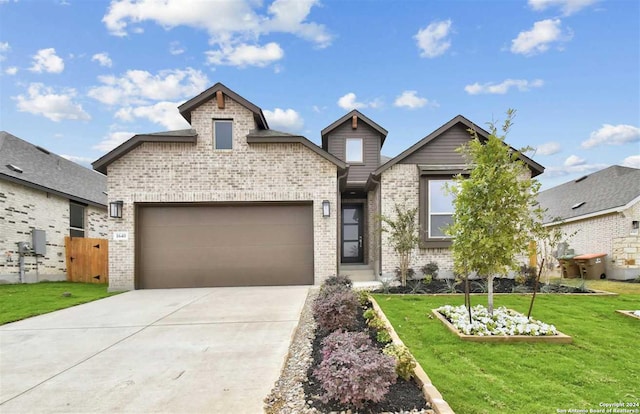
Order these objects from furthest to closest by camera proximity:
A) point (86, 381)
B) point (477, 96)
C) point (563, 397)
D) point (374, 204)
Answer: point (477, 96) < point (374, 204) < point (86, 381) < point (563, 397)

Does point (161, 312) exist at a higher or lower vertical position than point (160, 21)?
lower

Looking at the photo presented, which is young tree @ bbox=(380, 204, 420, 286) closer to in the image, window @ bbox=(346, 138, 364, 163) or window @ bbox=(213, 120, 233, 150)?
window @ bbox=(346, 138, 364, 163)

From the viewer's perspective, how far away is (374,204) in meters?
12.1

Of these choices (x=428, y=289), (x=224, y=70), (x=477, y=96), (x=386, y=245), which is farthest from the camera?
(x=477, y=96)

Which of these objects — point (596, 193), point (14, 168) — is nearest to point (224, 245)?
point (14, 168)

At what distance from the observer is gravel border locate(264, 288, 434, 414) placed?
2.80 meters

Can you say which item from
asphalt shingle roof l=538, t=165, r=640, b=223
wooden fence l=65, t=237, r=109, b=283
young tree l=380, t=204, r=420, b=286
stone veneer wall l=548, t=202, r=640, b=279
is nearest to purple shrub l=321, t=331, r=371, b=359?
young tree l=380, t=204, r=420, b=286

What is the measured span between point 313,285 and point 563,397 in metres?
7.31

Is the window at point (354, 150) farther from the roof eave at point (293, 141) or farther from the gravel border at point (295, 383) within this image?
the gravel border at point (295, 383)

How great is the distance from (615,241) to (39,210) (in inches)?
862

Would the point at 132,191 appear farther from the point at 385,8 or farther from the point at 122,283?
the point at 385,8

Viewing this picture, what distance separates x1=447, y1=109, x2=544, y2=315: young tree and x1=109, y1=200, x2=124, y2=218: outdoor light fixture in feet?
30.0

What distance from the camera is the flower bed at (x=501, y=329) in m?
4.51

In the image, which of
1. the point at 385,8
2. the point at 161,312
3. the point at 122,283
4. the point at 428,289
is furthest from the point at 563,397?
the point at 385,8
